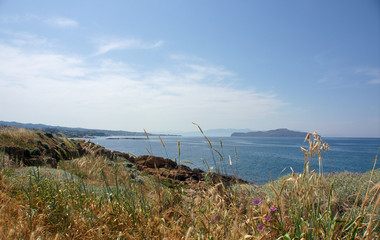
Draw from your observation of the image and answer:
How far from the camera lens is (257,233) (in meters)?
2.62

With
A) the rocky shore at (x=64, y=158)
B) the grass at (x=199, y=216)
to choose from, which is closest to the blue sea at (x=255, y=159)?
the grass at (x=199, y=216)

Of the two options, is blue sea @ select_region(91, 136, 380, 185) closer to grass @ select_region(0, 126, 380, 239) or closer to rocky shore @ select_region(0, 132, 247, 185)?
grass @ select_region(0, 126, 380, 239)

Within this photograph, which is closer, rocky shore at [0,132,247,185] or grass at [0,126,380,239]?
grass at [0,126,380,239]

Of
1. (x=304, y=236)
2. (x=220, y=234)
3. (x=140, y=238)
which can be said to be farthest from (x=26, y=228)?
(x=304, y=236)

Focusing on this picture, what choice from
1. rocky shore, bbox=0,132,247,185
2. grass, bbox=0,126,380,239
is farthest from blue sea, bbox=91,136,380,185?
rocky shore, bbox=0,132,247,185

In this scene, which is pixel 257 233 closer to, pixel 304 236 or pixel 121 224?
pixel 304 236

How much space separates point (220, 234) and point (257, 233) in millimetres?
423

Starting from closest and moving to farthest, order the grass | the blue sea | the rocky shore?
the grass → the rocky shore → the blue sea

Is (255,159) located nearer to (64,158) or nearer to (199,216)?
(64,158)

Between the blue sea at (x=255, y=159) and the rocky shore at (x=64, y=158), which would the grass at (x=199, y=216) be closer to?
the blue sea at (x=255, y=159)

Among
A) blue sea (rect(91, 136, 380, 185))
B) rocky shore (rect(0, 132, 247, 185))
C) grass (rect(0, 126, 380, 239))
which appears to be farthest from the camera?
blue sea (rect(91, 136, 380, 185))

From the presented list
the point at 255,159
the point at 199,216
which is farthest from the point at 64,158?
the point at 255,159

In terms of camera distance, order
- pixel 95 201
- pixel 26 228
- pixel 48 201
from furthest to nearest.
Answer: pixel 95 201, pixel 48 201, pixel 26 228

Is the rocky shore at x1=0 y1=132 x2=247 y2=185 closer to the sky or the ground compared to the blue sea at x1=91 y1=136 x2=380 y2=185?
closer to the sky
